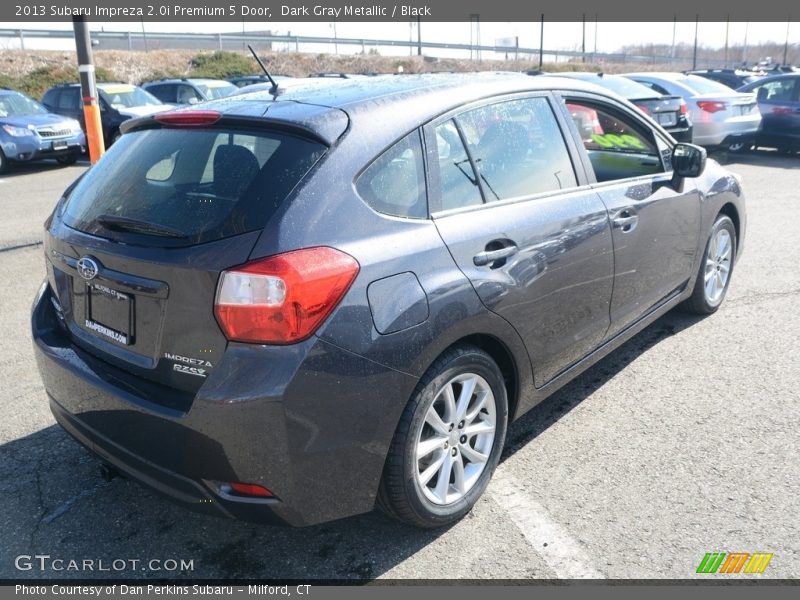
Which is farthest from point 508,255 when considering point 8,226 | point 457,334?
point 8,226

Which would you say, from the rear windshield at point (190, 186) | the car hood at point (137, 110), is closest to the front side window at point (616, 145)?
the rear windshield at point (190, 186)

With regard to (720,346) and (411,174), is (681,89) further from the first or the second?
(411,174)

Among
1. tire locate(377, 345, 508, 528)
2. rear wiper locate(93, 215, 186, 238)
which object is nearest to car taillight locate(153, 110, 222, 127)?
rear wiper locate(93, 215, 186, 238)

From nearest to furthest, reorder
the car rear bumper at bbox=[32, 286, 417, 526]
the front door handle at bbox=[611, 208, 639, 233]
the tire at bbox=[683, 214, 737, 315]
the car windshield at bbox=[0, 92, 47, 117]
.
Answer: the car rear bumper at bbox=[32, 286, 417, 526]
the front door handle at bbox=[611, 208, 639, 233]
the tire at bbox=[683, 214, 737, 315]
the car windshield at bbox=[0, 92, 47, 117]

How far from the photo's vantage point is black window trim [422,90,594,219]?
284 centimetres

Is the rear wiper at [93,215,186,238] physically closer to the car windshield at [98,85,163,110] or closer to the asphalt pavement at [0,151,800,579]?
the asphalt pavement at [0,151,800,579]

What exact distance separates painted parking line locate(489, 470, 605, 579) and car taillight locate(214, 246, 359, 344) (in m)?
1.31

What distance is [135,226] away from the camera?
2596 millimetres

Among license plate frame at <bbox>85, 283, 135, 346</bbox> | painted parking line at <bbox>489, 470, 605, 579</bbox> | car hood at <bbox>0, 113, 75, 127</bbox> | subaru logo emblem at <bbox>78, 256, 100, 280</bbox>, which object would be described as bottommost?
painted parking line at <bbox>489, 470, 605, 579</bbox>

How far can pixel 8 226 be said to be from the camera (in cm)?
862

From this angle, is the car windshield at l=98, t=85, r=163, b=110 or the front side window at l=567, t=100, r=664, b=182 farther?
the car windshield at l=98, t=85, r=163, b=110

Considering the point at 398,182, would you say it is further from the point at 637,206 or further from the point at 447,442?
the point at 637,206

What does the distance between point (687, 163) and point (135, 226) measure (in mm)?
3212

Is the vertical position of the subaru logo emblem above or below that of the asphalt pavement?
above
